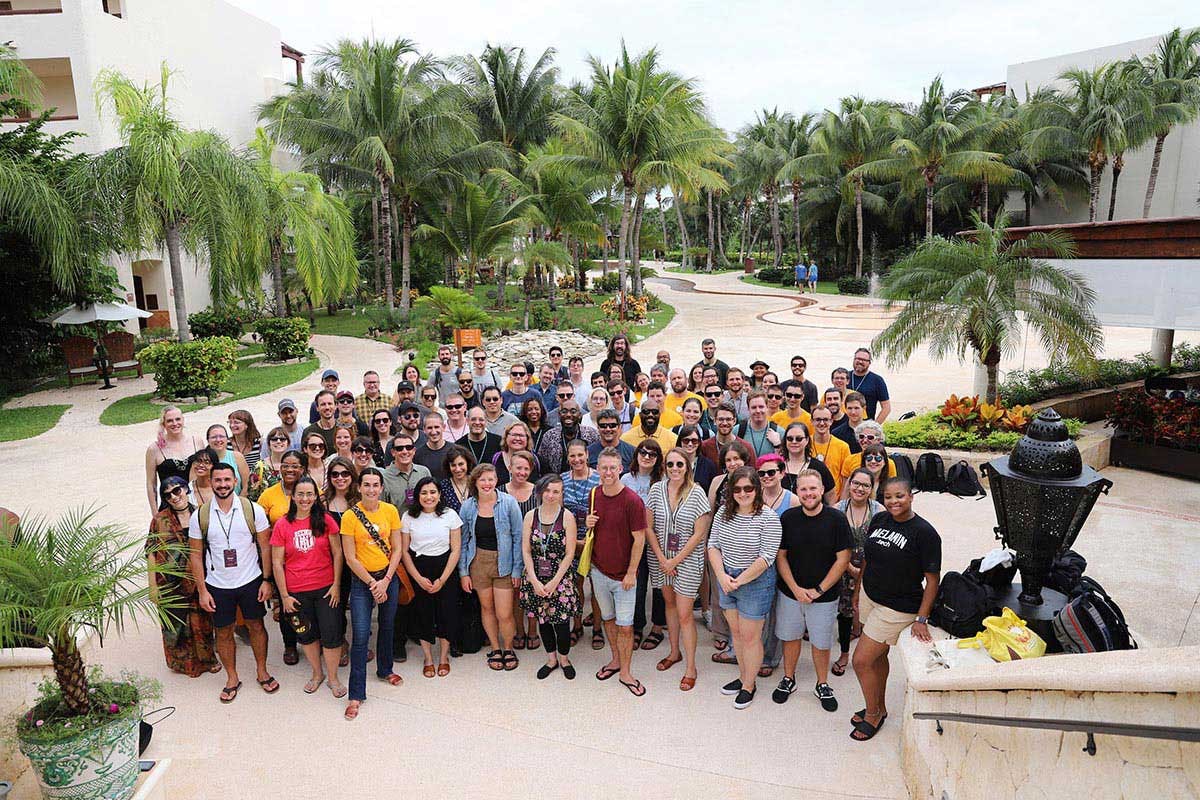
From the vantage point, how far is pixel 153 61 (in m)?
25.0

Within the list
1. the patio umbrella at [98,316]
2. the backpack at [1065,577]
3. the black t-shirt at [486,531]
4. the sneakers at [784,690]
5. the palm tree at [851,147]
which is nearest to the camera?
the backpack at [1065,577]

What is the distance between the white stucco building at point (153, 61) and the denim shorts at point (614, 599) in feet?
59.1

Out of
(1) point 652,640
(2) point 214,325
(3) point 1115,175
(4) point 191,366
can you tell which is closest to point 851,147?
(3) point 1115,175

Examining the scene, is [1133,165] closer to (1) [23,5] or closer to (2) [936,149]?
(2) [936,149]

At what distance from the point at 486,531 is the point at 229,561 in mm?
1719

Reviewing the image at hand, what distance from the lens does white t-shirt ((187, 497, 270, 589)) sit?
5328mm

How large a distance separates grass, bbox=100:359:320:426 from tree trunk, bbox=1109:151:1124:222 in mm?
34838

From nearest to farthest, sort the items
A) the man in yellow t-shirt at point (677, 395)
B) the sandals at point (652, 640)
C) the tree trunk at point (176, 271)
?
the sandals at point (652, 640), the man in yellow t-shirt at point (677, 395), the tree trunk at point (176, 271)

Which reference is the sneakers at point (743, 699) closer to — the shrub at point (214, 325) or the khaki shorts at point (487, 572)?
the khaki shorts at point (487, 572)

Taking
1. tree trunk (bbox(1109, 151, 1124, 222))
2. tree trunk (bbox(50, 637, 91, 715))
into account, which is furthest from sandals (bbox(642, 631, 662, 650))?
tree trunk (bbox(1109, 151, 1124, 222))

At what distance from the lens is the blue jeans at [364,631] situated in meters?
5.27

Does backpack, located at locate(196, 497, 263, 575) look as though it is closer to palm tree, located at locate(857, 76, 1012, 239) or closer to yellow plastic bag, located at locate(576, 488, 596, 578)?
yellow plastic bag, located at locate(576, 488, 596, 578)

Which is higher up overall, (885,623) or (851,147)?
(851,147)

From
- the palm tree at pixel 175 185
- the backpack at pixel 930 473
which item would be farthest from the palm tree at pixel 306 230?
the backpack at pixel 930 473
